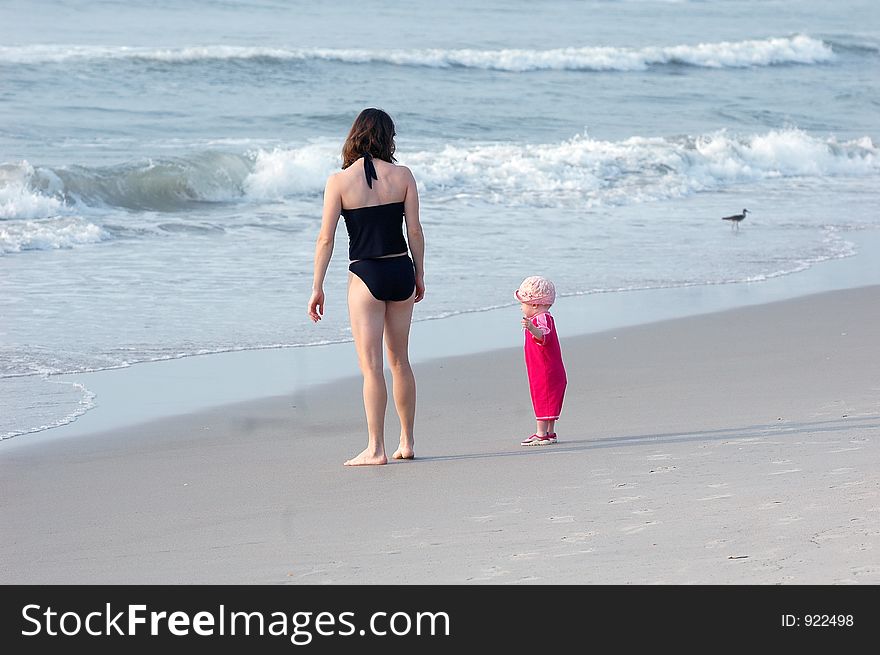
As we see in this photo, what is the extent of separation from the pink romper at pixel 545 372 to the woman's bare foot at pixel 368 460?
2.49 ft

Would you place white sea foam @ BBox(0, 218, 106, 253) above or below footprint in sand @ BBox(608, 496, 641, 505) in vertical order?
above

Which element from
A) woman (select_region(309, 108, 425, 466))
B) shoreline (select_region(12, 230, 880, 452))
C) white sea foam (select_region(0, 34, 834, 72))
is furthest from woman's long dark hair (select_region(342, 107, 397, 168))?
white sea foam (select_region(0, 34, 834, 72))

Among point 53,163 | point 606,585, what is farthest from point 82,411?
point 53,163

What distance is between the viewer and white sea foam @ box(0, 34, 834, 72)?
27.2 meters

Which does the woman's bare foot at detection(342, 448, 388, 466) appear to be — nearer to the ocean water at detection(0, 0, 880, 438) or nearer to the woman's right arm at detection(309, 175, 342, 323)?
the woman's right arm at detection(309, 175, 342, 323)

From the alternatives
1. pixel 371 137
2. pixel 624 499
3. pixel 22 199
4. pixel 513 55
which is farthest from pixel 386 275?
pixel 513 55

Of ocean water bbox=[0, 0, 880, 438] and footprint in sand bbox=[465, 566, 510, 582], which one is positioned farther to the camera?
ocean water bbox=[0, 0, 880, 438]

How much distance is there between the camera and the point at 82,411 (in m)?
6.12

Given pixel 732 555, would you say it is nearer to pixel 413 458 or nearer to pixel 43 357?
pixel 413 458

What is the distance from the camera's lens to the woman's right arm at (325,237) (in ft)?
16.2

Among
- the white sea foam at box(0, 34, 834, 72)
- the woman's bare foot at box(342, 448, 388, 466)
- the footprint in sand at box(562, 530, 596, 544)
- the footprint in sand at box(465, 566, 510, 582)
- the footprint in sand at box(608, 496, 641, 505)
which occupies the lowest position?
the footprint in sand at box(465, 566, 510, 582)

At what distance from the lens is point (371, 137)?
496 cm

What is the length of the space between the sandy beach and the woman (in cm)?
44

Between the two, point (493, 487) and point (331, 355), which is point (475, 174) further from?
point (493, 487)
